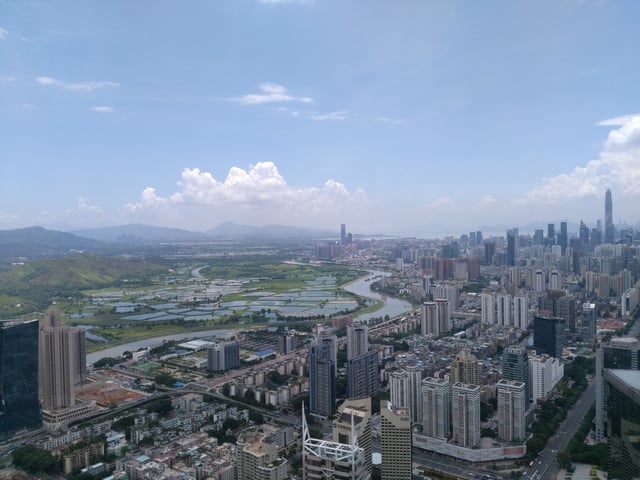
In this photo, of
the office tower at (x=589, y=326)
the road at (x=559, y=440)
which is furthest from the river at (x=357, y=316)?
the road at (x=559, y=440)

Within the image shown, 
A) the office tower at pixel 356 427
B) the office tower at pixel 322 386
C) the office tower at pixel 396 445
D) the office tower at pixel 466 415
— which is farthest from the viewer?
the office tower at pixel 322 386

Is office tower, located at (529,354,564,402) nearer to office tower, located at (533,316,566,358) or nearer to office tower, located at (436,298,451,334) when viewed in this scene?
office tower, located at (533,316,566,358)

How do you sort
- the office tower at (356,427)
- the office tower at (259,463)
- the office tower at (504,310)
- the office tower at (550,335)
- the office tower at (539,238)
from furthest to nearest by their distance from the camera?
the office tower at (539,238)
the office tower at (504,310)
the office tower at (550,335)
the office tower at (259,463)
the office tower at (356,427)

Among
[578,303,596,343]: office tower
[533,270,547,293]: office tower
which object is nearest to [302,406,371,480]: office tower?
[578,303,596,343]: office tower

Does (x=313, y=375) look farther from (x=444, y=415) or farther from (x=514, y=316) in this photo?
(x=514, y=316)

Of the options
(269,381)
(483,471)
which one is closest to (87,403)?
(269,381)

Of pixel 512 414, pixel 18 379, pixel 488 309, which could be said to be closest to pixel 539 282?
pixel 488 309

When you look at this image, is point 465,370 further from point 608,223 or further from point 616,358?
point 608,223

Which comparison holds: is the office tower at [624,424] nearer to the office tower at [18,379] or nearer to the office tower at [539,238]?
the office tower at [18,379]
